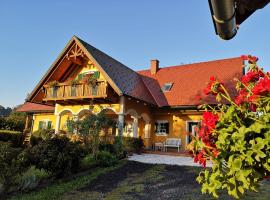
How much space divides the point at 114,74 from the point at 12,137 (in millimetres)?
9319

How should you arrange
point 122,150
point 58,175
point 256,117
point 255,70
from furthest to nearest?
point 122,150 < point 58,175 < point 255,70 < point 256,117

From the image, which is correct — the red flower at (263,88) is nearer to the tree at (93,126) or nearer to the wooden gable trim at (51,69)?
the tree at (93,126)

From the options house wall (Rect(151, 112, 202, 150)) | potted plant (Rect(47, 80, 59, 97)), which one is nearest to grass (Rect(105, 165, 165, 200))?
house wall (Rect(151, 112, 202, 150))

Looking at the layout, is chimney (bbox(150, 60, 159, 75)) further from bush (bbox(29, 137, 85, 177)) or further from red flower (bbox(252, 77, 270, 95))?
red flower (bbox(252, 77, 270, 95))

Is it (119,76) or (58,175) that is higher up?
(119,76)

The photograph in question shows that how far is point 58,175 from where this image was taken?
9695mm

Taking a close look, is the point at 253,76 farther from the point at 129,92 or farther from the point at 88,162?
the point at 129,92

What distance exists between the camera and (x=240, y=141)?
7.48ft

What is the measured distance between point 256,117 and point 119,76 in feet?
50.8

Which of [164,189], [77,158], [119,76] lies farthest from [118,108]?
[164,189]

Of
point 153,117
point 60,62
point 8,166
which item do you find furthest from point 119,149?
point 60,62

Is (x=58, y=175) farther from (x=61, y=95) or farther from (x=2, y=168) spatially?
(x=61, y=95)

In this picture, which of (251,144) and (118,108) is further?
(118,108)

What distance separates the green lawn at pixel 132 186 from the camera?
24.5 feet
